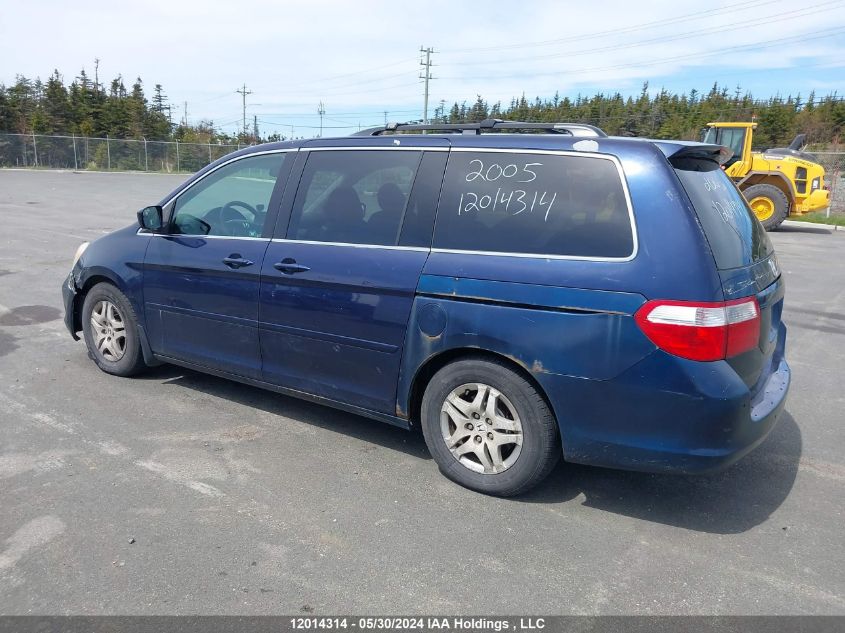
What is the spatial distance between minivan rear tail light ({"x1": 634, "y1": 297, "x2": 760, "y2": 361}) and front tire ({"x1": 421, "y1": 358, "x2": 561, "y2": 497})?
0.67 meters

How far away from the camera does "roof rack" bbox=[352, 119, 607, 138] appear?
370 cm

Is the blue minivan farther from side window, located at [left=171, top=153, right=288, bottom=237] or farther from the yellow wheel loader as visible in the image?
the yellow wheel loader

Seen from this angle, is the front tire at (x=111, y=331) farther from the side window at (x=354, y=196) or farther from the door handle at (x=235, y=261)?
the side window at (x=354, y=196)

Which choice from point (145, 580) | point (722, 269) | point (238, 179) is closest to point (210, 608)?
point (145, 580)

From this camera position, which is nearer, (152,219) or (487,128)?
(487,128)

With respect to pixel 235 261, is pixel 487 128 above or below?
above

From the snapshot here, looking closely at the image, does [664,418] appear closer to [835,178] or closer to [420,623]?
[420,623]

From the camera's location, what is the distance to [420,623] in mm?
2578

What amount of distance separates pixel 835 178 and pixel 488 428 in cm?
2680

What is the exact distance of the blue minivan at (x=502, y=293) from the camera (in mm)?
3021

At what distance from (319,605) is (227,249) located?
2.48 metres

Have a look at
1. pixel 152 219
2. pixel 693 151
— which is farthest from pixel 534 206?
pixel 152 219

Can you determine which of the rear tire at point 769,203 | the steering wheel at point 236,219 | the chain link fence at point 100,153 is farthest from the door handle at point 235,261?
the chain link fence at point 100,153

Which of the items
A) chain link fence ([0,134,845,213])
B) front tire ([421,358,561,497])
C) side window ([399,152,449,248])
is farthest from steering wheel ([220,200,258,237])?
chain link fence ([0,134,845,213])
